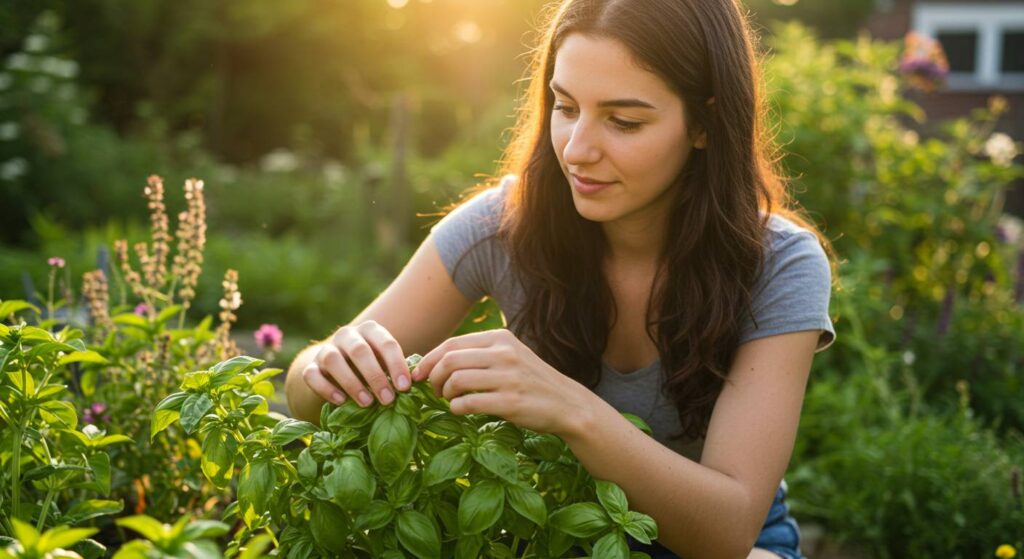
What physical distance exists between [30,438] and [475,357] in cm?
58

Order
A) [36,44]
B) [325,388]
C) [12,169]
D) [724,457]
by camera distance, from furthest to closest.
Answer: 1. [36,44]
2. [12,169]
3. [724,457]
4. [325,388]

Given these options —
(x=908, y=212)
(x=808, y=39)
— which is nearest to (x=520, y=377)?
(x=908, y=212)

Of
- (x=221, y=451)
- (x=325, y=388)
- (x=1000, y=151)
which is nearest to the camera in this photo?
(x=221, y=451)

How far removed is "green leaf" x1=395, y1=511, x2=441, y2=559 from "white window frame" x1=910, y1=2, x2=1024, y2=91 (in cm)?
1582

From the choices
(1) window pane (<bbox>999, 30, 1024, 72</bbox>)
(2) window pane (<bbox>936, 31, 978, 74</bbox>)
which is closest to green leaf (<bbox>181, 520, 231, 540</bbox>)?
(2) window pane (<bbox>936, 31, 978, 74</bbox>)

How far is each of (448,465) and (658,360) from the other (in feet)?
2.73

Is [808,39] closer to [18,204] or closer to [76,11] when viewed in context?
[18,204]

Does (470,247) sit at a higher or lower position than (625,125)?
lower

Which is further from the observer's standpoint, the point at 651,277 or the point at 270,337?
the point at 270,337

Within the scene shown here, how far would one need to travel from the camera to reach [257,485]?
1132 millimetres

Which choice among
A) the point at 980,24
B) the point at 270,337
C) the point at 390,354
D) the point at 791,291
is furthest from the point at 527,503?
the point at 980,24

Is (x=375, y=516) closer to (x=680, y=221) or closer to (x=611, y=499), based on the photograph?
(x=611, y=499)

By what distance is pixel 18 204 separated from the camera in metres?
6.71

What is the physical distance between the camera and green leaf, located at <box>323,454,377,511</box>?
109cm
